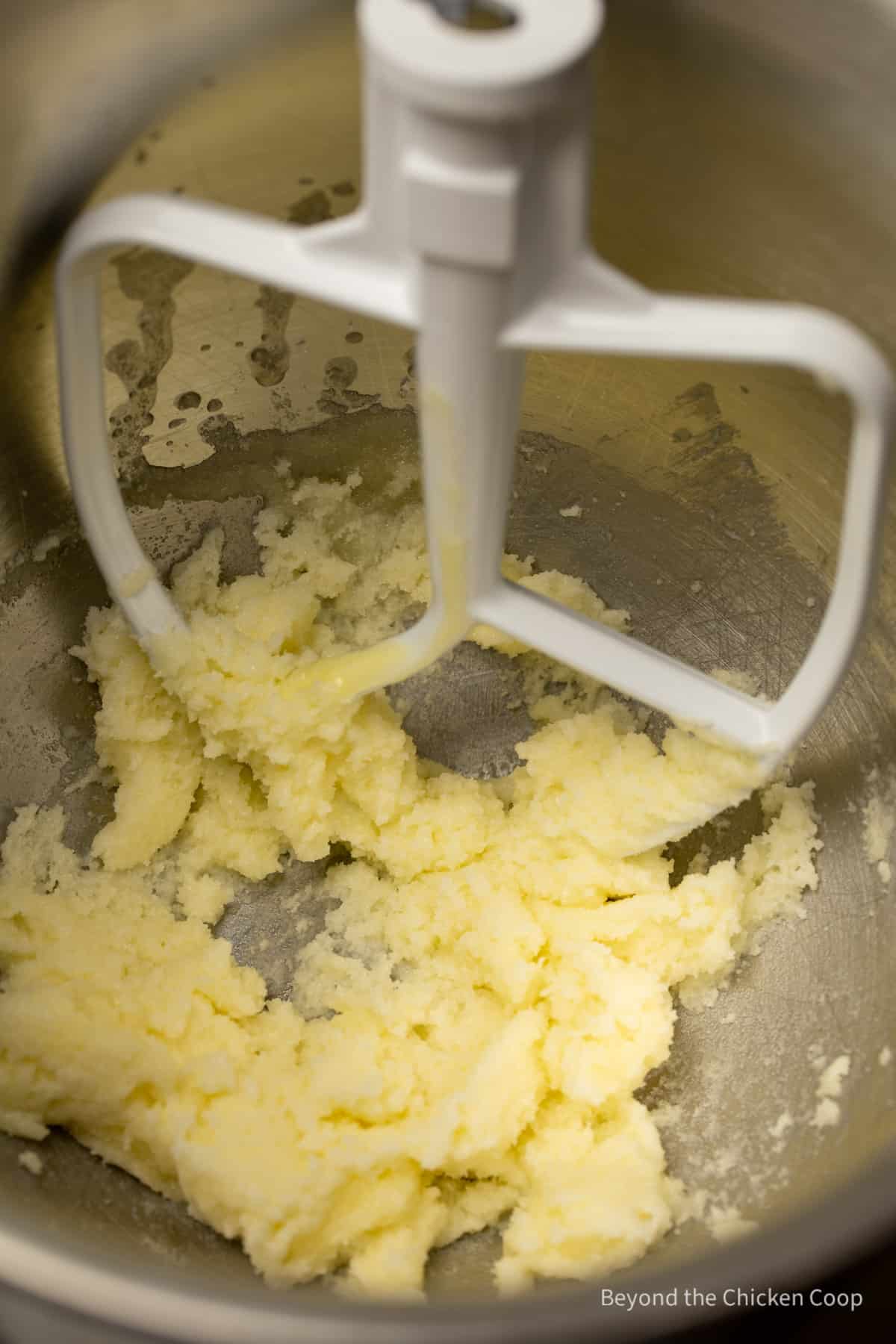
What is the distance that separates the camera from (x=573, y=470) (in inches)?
45.9

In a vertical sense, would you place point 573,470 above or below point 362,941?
above

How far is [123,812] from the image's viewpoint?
3.54 feet

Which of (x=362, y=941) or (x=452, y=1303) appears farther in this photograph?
(x=362, y=941)

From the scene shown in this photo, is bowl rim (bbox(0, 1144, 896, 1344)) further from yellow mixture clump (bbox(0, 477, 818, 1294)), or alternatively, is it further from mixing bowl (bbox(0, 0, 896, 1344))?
yellow mixture clump (bbox(0, 477, 818, 1294))

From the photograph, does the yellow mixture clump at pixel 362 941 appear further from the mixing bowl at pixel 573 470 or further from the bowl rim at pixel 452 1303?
the bowl rim at pixel 452 1303

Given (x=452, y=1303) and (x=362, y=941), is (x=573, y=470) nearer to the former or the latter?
(x=362, y=941)

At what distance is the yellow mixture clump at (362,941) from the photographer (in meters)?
0.89

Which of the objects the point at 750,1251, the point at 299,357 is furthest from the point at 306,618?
the point at 750,1251

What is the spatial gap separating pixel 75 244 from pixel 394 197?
24cm

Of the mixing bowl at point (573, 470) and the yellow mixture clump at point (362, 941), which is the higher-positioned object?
the mixing bowl at point (573, 470)

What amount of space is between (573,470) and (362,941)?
453 mm

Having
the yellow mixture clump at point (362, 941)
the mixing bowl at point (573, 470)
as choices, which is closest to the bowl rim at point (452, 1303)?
the mixing bowl at point (573, 470)

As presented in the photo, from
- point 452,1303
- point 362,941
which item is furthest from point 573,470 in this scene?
point 452,1303

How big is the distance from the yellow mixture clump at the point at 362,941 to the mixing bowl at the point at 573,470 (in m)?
0.04
